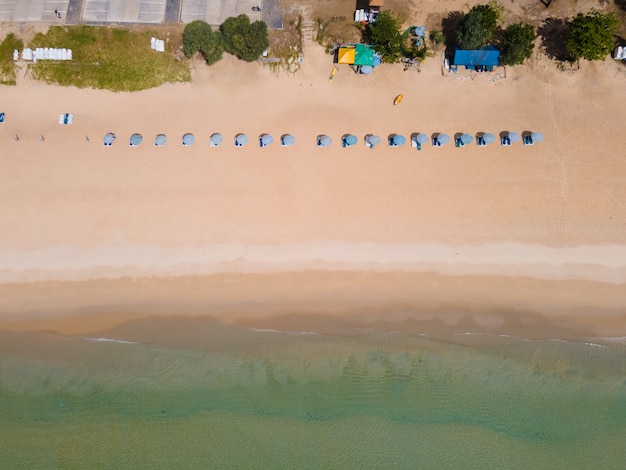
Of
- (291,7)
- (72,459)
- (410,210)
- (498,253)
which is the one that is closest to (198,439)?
(72,459)

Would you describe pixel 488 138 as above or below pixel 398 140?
above

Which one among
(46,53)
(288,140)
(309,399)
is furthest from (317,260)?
(46,53)

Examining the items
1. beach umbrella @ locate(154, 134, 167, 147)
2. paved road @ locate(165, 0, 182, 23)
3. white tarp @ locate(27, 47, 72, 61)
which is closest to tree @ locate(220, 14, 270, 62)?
paved road @ locate(165, 0, 182, 23)

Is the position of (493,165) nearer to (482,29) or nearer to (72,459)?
(482,29)

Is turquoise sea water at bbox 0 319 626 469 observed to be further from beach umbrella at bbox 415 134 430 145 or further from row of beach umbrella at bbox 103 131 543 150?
beach umbrella at bbox 415 134 430 145

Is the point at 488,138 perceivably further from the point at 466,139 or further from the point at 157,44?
the point at 157,44

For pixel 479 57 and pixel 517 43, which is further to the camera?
pixel 479 57
